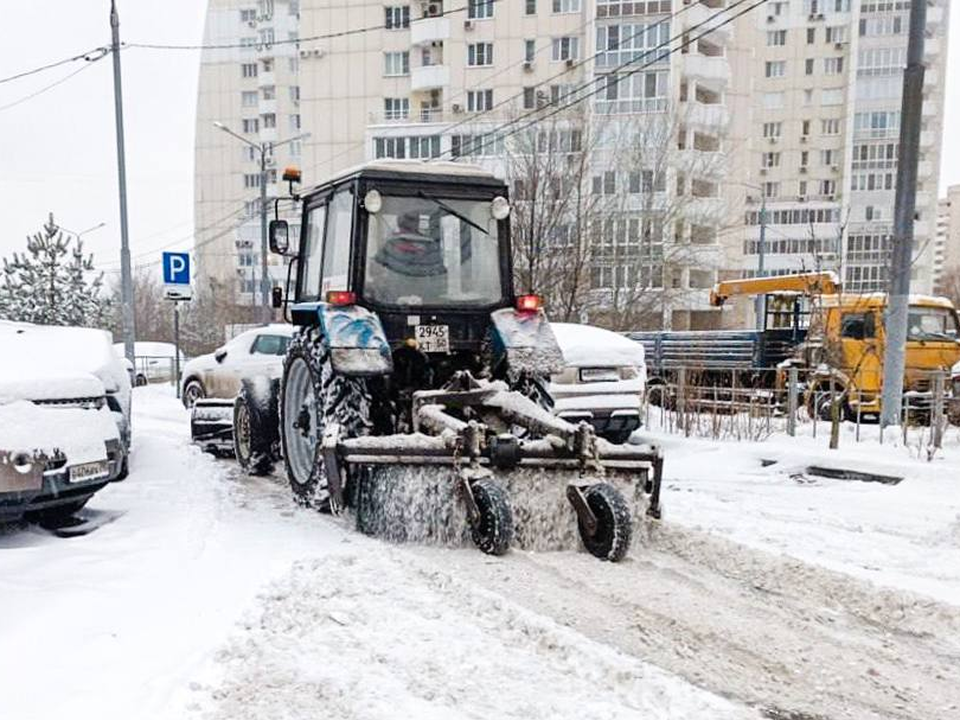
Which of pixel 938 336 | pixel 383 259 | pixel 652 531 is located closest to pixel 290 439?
pixel 383 259

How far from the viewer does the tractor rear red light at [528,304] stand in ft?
20.3

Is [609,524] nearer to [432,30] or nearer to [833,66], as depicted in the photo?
[432,30]

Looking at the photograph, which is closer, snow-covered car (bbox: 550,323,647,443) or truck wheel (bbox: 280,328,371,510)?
truck wheel (bbox: 280,328,371,510)

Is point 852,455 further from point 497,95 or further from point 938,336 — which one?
point 497,95

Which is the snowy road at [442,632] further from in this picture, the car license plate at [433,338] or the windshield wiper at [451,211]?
the windshield wiper at [451,211]

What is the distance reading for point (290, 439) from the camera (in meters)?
6.71

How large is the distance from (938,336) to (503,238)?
1071 centimetres

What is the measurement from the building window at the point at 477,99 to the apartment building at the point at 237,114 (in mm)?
23812

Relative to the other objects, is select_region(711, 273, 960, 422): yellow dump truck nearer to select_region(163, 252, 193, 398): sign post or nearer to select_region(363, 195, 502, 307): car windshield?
select_region(363, 195, 502, 307): car windshield

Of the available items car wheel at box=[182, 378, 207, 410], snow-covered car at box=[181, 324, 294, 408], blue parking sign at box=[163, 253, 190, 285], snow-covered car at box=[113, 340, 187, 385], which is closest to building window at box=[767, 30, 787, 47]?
snow-covered car at box=[113, 340, 187, 385]

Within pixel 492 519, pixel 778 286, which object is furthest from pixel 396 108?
pixel 492 519

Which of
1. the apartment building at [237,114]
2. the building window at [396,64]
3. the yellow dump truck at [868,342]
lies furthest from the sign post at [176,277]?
the apartment building at [237,114]

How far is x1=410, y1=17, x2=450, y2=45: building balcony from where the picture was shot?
42062mm

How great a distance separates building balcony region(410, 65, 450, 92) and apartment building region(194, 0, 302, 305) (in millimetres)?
21421
